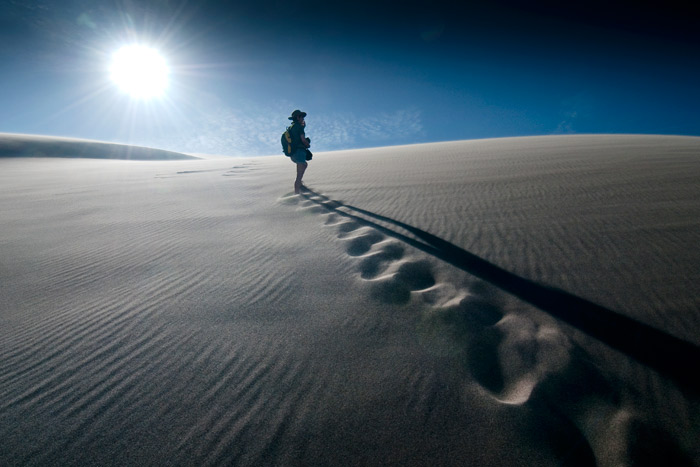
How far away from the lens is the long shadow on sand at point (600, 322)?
57.1 inches

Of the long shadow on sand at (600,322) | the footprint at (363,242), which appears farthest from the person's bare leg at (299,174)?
the long shadow on sand at (600,322)

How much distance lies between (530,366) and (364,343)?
2.59ft

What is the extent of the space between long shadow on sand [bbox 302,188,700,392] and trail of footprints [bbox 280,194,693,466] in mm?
164

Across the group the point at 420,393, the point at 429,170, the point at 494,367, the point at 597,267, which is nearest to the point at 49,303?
the point at 420,393

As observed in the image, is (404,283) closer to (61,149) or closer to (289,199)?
(289,199)

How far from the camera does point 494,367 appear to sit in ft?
4.88

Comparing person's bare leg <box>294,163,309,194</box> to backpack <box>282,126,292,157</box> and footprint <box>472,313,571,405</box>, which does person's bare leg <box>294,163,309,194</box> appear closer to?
backpack <box>282,126,292,157</box>

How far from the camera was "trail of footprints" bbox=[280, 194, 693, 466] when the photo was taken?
3.73 feet

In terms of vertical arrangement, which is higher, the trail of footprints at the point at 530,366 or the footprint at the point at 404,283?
the footprint at the point at 404,283

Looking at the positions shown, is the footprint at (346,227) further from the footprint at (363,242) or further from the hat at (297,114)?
the hat at (297,114)

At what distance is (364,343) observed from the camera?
1676mm

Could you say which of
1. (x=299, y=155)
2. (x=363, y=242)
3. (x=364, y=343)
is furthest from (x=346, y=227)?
(x=299, y=155)

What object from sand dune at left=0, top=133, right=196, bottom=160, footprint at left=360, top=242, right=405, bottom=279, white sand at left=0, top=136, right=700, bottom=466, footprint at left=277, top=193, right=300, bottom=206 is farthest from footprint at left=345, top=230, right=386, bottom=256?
sand dune at left=0, top=133, right=196, bottom=160

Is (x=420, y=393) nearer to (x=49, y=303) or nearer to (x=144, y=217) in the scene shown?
(x=49, y=303)
